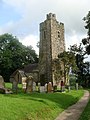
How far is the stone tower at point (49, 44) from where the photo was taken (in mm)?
60156

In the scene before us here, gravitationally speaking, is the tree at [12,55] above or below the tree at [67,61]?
above

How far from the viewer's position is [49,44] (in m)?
60.7

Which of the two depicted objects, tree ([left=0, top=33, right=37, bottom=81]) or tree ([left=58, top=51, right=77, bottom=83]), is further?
tree ([left=0, top=33, right=37, bottom=81])

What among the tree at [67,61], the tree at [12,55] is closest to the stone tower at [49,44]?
the tree at [67,61]

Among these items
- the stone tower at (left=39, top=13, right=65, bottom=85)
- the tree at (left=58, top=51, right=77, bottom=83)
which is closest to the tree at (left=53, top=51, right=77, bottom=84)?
the tree at (left=58, top=51, right=77, bottom=83)

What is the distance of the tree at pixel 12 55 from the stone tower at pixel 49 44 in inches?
759

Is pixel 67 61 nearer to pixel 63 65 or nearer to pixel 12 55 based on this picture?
pixel 63 65

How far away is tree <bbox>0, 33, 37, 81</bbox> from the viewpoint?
79.0 meters

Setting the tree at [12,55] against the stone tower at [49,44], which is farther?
the tree at [12,55]

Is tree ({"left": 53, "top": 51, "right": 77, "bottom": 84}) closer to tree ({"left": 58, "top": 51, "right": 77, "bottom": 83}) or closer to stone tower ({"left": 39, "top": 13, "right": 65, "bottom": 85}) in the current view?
tree ({"left": 58, "top": 51, "right": 77, "bottom": 83})

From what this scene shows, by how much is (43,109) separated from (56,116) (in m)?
1.00

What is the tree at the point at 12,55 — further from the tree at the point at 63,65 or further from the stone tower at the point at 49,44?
the tree at the point at 63,65

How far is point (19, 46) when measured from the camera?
86.9 m

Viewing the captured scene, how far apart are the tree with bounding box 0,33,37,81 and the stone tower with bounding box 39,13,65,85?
19.3m
